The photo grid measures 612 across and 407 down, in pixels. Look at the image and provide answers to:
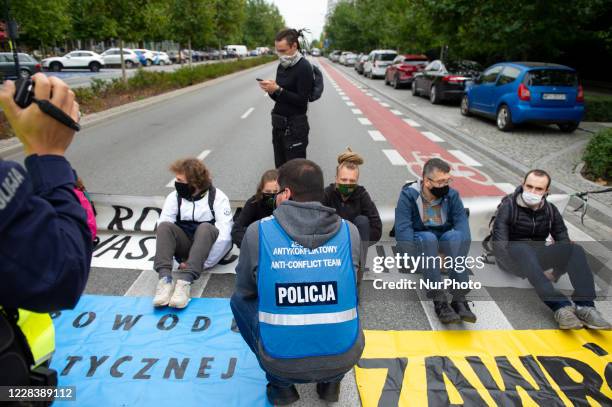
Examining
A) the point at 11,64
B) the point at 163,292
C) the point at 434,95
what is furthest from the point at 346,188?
the point at 11,64

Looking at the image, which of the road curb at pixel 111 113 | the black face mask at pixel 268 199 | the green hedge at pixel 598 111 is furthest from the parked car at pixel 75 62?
the black face mask at pixel 268 199

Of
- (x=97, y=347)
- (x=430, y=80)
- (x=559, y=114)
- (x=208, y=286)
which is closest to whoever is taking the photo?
(x=97, y=347)

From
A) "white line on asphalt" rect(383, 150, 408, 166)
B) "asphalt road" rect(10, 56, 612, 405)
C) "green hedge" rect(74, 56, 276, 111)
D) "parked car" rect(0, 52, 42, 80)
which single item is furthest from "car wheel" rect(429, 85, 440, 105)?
"parked car" rect(0, 52, 42, 80)

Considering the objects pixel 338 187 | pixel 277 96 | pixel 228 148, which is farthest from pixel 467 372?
pixel 228 148

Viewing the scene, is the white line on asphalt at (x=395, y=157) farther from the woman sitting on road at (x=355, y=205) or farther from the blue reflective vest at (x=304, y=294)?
the blue reflective vest at (x=304, y=294)

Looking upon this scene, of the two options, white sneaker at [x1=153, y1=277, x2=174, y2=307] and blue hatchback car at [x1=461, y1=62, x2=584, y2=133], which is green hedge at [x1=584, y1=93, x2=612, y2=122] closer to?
blue hatchback car at [x1=461, y1=62, x2=584, y2=133]

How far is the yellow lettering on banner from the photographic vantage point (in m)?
2.84

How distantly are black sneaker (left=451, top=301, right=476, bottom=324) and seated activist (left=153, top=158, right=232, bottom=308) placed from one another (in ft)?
7.12

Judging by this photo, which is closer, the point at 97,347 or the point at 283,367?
the point at 283,367

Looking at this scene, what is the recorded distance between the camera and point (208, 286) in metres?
4.30

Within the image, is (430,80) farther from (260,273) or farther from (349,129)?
(260,273)

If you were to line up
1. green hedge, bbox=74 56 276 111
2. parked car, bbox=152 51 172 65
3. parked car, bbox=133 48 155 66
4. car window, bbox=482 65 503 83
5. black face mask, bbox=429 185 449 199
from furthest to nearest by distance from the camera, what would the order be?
parked car, bbox=152 51 172 65
parked car, bbox=133 48 155 66
green hedge, bbox=74 56 276 111
car window, bbox=482 65 503 83
black face mask, bbox=429 185 449 199

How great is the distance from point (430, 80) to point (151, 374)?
57.3 ft

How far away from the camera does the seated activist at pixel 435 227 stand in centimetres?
394
